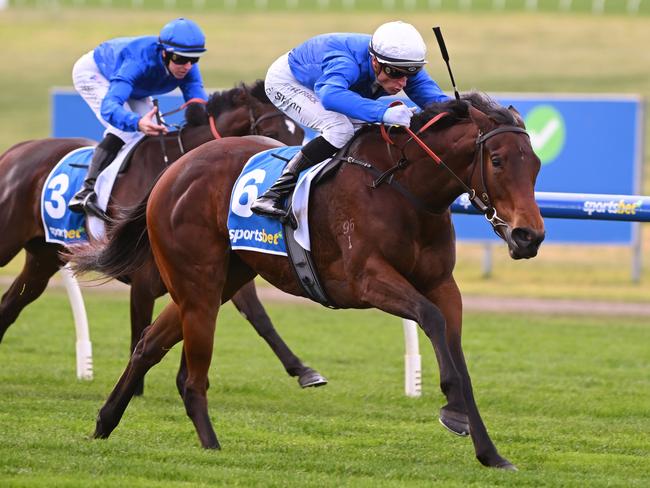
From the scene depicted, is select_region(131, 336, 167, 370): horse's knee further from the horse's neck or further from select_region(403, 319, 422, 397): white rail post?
select_region(403, 319, 422, 397): white rail post

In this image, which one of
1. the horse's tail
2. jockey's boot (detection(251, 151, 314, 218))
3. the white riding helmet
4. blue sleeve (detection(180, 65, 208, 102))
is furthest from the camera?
blue sleeve (detection(180, 65, 208, 102))

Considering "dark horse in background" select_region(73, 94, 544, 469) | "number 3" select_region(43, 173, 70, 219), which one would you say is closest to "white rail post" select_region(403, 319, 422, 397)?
"dark horse in background" select_region(73, 94, 544, 469)

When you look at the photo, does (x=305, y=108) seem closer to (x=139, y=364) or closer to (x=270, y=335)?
(x=139, y=364)

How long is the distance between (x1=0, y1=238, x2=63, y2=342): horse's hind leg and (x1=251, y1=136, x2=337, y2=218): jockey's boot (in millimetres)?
2826

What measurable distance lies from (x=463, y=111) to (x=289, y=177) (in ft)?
2.87

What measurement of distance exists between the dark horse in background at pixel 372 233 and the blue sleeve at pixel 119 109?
4.01ft

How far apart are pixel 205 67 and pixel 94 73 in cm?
2236

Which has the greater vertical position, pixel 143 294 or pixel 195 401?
pixel 195 401

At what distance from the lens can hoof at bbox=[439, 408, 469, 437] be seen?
5.29 metres

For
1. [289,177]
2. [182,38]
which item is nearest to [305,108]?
[289,177]

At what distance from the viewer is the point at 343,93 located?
18.9ft

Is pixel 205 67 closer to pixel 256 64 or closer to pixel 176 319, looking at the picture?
pixel 256 64

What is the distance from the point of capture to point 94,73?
856cm

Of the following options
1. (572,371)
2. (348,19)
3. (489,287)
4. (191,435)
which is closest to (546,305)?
(489,287)
